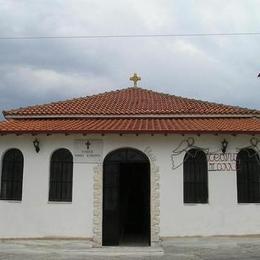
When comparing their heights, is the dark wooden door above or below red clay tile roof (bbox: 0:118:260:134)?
below

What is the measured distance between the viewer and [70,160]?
1312 cm

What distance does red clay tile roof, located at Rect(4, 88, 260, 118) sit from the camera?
15.3m

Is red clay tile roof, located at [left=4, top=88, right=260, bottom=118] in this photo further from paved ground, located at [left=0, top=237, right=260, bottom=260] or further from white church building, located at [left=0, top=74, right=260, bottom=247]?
paved ground, located at [left=0, top=237, right=260, bottom=260]

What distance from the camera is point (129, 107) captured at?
16047mm

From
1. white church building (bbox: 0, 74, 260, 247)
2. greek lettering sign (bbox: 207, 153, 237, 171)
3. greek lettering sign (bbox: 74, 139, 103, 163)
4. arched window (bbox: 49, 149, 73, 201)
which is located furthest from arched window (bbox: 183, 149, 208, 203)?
arched window (bbox: 49, 149, 73, 201)

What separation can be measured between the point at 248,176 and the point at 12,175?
7.14 meters

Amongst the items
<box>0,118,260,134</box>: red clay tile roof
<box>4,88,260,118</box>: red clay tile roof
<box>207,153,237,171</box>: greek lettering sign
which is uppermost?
<box>4,88,260,118</box>: red clay tile roof

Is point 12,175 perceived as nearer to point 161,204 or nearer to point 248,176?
point 161,204

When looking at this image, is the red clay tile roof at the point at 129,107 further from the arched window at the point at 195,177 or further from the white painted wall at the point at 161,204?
the arched window at the point at 195,177

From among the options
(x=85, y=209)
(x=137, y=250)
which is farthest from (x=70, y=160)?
(x=137, y=250)

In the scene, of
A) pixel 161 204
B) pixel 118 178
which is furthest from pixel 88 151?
pixel 161 204

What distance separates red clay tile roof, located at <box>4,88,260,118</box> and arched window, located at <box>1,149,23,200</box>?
7.79 feet

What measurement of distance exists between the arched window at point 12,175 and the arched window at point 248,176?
658 centimetres

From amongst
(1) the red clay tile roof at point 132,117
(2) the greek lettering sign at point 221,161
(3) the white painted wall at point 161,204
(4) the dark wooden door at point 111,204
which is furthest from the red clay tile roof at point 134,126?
(4) the dark wooden door at point 111,204
